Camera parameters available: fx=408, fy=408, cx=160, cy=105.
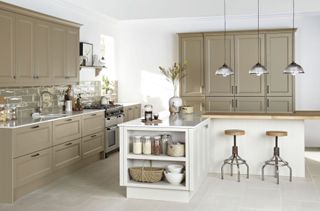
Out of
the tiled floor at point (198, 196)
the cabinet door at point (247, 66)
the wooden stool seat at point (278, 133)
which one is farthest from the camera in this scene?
the cabinet door at point (247, 66)

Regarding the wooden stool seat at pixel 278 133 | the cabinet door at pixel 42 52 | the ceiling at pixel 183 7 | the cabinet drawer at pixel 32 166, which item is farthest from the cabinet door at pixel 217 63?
the cabinet drawer at pixel 32 166

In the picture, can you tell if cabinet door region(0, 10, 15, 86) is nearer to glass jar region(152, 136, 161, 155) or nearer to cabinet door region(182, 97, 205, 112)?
glass jar region(152, 136, 161, 155)

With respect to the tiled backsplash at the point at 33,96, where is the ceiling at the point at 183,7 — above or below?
above

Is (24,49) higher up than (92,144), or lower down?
higher up

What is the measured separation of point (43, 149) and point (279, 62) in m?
4.89

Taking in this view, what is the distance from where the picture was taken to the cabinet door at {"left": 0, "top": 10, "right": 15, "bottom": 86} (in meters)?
4.88

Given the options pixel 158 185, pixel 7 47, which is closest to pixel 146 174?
pixel 158 185

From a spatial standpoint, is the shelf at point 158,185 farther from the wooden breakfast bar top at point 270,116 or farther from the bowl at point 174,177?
the wooden breakfast bar top at point 270,116

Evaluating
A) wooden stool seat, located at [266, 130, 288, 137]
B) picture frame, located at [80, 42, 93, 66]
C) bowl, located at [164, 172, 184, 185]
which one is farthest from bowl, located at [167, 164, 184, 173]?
picture frame, located at [80, 42, 93, 66]

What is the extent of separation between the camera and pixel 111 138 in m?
7.46

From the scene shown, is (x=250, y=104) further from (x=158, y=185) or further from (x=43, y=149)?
(x=43, y=149)

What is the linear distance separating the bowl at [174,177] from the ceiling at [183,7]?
10.8 feet

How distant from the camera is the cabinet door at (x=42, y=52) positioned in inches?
221

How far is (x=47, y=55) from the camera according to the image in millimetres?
5871
